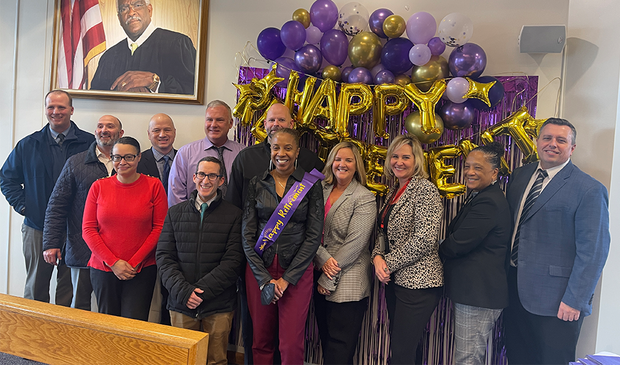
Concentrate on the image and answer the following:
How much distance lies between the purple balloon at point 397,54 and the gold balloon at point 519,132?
684 millimetres

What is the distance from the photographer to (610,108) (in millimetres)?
1973

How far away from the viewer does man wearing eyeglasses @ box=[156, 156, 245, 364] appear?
196 centimetres

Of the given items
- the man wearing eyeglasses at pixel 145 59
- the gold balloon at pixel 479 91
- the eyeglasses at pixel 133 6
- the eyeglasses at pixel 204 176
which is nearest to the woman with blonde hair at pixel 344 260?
the eyeglasses at pixel 204 176

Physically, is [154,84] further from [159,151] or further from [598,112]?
[598,112]

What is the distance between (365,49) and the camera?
7.57 ft

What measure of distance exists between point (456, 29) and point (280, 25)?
131 centimetres

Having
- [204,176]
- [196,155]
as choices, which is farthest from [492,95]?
[196,155]

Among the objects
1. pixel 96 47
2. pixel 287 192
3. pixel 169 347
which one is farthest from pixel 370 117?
pixel 96 47

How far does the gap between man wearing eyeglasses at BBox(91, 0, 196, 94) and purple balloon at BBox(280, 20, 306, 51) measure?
3.01ft

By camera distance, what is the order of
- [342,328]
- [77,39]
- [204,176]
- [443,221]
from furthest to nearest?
[77,39] → [443,221] → [342,328] → [204,176]

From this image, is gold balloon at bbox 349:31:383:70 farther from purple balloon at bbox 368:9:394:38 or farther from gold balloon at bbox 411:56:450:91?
gold balloon at bbox 411:56:450:91

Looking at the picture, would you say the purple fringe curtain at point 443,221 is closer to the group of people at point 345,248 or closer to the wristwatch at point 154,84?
the group of people at point 345,248

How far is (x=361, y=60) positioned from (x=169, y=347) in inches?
77.4

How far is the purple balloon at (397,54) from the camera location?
2.29m
